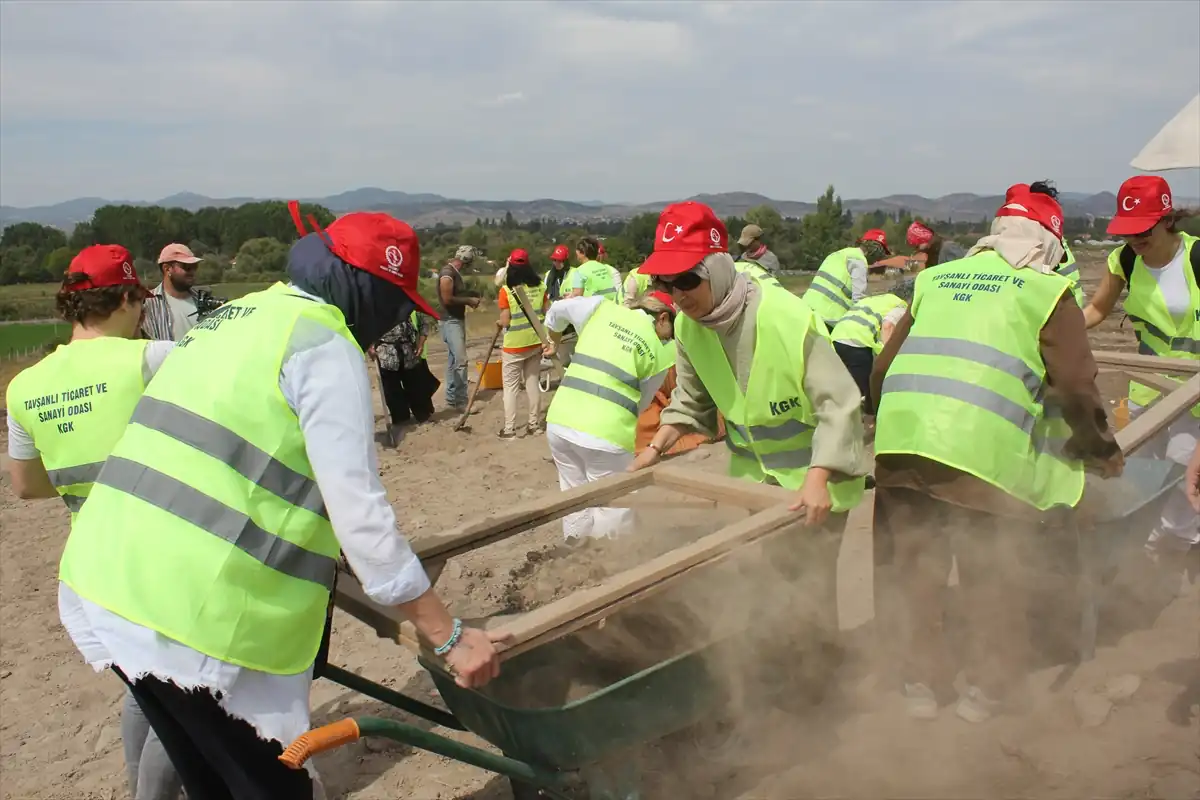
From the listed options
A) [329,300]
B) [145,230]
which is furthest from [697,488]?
[145,230]

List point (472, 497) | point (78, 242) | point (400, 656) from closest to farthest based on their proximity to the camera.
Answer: point (400, 656) < point (472, 497) < point (78, 242)

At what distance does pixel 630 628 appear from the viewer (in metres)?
2.83

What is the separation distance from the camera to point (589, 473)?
4.21m

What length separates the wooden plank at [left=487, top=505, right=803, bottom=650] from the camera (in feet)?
6.75

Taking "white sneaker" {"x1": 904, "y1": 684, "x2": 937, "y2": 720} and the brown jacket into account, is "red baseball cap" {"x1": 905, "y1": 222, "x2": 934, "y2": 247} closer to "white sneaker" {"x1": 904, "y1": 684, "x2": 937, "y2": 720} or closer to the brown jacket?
the brown jacket

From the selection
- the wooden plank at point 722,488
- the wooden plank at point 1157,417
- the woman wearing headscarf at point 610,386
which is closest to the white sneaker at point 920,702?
the wooden plank at point 722,488

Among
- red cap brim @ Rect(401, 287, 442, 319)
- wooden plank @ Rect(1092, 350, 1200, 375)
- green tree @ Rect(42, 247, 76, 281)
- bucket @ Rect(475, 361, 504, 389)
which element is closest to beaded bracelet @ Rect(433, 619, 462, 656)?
red cap brim @ Rect(401, 287, 442, 319)

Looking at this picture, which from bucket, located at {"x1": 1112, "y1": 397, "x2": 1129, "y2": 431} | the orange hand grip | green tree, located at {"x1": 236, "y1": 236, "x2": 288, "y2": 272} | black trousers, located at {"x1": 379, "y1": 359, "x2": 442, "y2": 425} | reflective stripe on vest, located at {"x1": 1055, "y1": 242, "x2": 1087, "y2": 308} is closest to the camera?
the orange hand grip

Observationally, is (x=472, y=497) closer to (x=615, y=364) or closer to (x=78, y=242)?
(x=615, y=364)

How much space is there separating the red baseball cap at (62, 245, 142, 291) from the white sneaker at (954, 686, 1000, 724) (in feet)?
10.0

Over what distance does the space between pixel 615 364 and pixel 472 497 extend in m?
2.93

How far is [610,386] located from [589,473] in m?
0.42

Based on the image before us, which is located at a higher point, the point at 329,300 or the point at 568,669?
the point at 329,300

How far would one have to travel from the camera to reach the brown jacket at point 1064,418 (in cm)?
269
